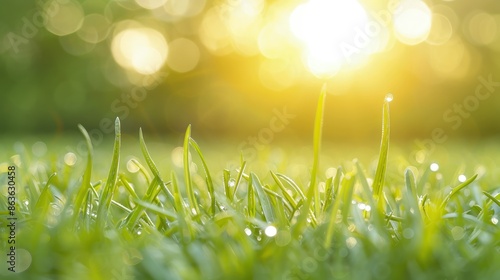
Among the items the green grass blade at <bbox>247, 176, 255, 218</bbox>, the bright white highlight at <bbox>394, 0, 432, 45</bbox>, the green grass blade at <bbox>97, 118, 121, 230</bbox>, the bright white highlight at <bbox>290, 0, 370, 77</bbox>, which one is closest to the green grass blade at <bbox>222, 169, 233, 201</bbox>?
the green grass blade at <bbox>247, 176, 255, 218</bbox>

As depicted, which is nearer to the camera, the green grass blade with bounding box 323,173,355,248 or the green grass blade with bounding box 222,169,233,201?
the green grass blade with bounding box 323,173,355,248

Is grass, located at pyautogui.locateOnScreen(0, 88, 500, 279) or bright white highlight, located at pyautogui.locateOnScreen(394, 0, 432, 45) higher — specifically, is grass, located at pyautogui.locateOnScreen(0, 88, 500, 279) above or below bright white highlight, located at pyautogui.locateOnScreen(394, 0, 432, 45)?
below

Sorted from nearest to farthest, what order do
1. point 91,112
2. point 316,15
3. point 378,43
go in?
point 316,15
point 378,43
point 91,112

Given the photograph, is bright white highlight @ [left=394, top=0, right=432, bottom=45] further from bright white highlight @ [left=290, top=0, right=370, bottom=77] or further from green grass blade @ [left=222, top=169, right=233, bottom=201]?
green grass blade @ [left=222, top=169, right=233, bottom=201]

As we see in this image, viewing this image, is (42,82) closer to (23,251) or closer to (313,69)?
(313,69)

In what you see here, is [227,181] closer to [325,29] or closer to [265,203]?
[265,203]

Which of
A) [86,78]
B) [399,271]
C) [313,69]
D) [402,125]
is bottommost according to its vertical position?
[399,271]

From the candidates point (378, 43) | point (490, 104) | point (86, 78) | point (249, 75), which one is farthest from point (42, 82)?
point (490, 104)
